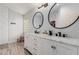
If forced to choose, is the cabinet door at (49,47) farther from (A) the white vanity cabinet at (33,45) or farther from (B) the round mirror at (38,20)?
(B) the round mirror at (38,20)

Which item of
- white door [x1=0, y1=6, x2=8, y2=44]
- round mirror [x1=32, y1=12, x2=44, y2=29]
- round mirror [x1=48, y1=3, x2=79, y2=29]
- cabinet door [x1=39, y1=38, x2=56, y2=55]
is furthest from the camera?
white door [x1=0, y1=6, x2=8, y2=44]

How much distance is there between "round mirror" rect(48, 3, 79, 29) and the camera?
6.85ft

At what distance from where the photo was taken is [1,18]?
4941mm

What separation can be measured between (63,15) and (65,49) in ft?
4.00

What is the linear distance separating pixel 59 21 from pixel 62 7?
17.0 inches

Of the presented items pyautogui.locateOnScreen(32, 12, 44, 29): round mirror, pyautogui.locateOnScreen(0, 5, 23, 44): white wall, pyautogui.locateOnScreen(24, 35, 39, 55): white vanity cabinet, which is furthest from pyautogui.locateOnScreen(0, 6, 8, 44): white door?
pyautogui.locateOnScreen(24, 35, 39, 55): white vanity cabinet

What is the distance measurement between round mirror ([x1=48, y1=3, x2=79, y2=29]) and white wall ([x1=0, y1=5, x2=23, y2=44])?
3.21 m

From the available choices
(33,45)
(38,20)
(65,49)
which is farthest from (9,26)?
(65,49)

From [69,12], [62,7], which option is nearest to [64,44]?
[69,12]

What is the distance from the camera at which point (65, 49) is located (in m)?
1.52

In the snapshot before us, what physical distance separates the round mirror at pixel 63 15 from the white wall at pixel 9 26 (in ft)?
10.5

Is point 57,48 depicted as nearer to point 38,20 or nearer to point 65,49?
point 65,49

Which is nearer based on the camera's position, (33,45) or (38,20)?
(33,45)

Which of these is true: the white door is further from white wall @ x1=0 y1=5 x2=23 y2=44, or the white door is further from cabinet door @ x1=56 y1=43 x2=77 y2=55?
cabinet door @ x1=56 y1=43 x2=77 y2=55
